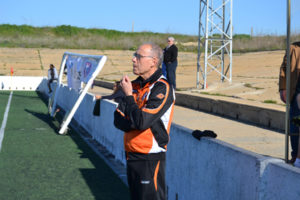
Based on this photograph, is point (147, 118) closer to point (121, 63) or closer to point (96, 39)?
point (121, 63)

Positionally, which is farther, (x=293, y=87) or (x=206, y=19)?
(x=206, y=19)

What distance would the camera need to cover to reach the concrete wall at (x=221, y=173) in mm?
3455

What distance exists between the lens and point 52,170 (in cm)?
827

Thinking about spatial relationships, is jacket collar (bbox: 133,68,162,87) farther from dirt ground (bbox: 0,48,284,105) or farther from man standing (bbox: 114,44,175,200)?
dirt ground (bbox: 0,48,284,105)

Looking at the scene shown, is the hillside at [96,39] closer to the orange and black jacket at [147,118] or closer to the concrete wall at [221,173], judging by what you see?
the concrete wall at [221,173]

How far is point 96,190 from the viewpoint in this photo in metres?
6.96

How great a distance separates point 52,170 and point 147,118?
489 centimetres

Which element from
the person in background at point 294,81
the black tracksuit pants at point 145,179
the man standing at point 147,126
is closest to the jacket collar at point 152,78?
the man standing at point 147,126

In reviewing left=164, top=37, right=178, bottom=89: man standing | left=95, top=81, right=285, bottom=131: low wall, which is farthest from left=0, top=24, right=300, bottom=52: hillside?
left=164, top=37, right=178, bottom=89: man standing

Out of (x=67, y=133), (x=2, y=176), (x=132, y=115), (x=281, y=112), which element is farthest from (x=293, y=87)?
(x=67, y=133)

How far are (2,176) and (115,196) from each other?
6.94ft

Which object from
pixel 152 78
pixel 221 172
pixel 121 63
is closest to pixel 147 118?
pixel 152 78

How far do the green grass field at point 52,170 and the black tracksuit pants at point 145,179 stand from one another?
262 cm

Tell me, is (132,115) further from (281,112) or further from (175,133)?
(281,112)
